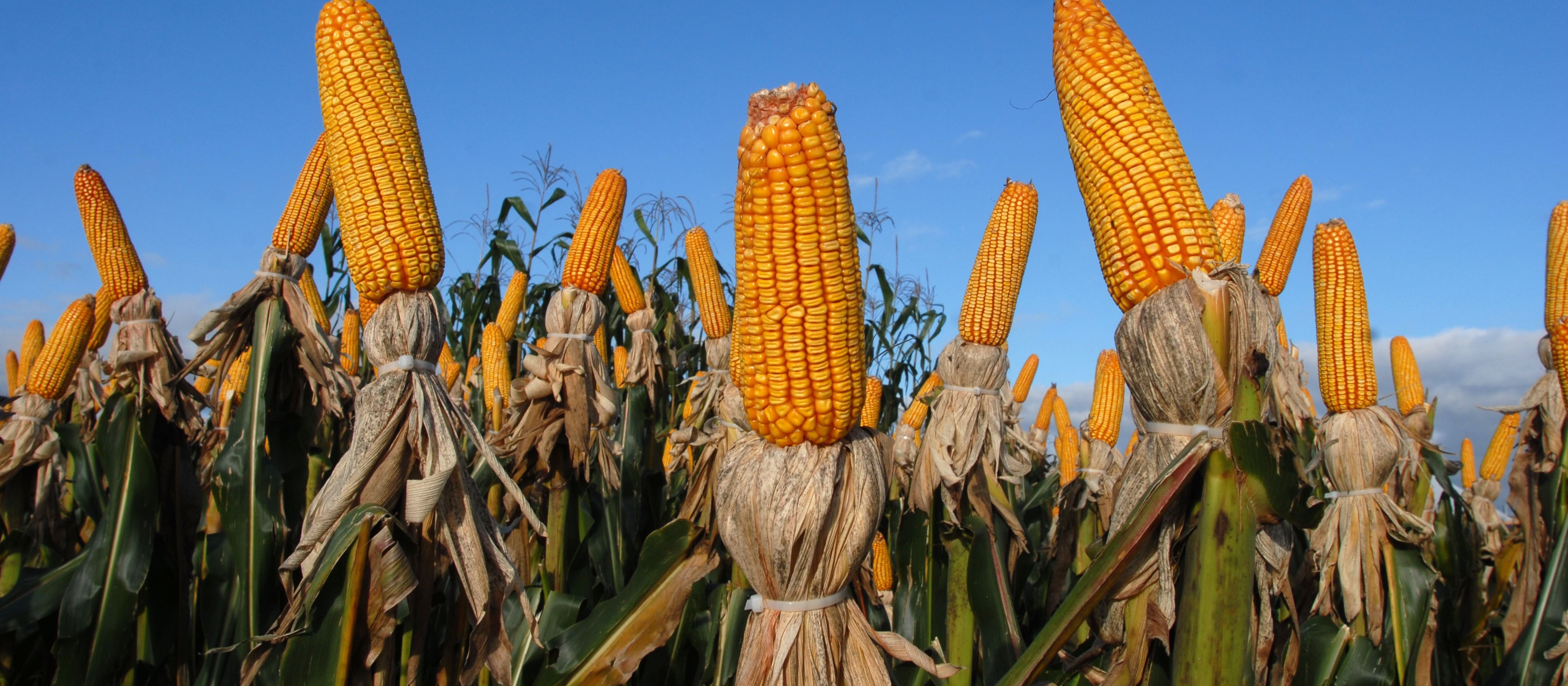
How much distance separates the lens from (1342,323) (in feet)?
14.9

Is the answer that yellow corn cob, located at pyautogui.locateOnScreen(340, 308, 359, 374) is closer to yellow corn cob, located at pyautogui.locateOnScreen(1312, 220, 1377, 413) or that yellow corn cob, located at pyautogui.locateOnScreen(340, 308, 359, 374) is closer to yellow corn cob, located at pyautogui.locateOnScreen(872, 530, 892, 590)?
yellow corn cob, located at pyautogui.locateOnScreen(872, 530, 892, 590)

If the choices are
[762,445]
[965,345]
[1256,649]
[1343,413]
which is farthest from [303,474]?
[1343,413]

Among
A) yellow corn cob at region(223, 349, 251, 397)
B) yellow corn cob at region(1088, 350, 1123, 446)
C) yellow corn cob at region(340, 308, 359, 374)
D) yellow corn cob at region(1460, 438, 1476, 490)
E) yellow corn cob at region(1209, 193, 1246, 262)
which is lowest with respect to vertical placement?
yellow corn cob at region(1460, 438, 1476, 490)

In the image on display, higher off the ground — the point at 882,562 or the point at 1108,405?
the point at 1108,405

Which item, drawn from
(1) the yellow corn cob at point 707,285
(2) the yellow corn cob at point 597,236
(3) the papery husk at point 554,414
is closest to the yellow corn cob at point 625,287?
(1) the yellow corn cob at point 707,285

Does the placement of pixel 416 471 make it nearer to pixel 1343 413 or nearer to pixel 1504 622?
pixel 1343 413

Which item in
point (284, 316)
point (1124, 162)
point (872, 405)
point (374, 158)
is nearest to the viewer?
point (1124, 162)

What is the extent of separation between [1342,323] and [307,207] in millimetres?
5438

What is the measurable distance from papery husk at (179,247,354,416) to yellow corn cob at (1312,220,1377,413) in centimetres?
514

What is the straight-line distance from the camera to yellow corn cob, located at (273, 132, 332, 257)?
4.20 m

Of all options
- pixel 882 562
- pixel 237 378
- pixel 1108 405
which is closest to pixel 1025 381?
pixel 1108 405

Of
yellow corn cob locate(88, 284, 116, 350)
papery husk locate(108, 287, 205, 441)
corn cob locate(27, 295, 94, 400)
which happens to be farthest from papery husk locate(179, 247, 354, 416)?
corn cob locate(27, 295, 94, 400)

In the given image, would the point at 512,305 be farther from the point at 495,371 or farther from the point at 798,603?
the point at 798,603

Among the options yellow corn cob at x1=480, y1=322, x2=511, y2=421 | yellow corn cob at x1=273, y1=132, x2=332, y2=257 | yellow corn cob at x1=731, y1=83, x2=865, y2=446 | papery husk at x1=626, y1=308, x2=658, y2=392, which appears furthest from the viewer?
papery husk at x1=626, y1=308, x2=658, y2=392
